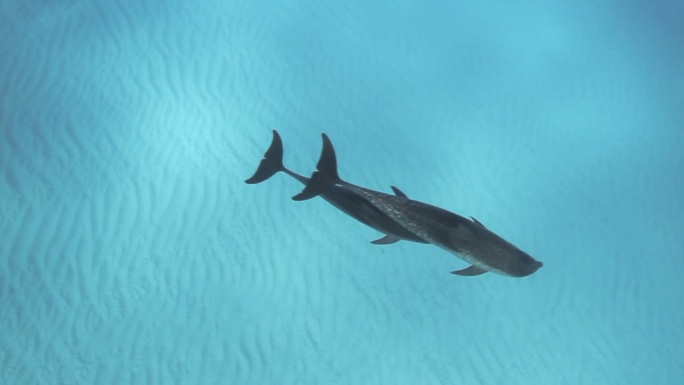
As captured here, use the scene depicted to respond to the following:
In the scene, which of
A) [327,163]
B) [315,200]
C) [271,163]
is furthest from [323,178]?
[315,200]

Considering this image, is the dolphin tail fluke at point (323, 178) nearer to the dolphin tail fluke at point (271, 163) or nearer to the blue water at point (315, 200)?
the dolphin tail fluke at point (271, 163)

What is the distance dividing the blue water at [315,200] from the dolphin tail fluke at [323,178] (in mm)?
3682

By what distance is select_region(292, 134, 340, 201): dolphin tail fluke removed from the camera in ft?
14.1

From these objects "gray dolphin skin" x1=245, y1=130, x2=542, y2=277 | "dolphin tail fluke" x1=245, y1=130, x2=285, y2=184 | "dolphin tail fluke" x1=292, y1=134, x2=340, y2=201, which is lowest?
"gray dolphin skin" x1=245, y1=130, x2=542, y2=277

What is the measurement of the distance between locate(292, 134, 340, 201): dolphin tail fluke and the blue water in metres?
→ 3.68

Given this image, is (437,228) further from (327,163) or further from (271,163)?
(271,163)

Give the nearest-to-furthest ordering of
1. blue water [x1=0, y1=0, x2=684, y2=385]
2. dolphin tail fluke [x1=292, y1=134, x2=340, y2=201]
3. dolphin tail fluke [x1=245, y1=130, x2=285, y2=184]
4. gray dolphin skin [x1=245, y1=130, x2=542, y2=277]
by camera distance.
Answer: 1. gray dolphin skin [x1=245, y1=130, x2=542, y2=277]
2. dolphin tail fluke [x1=292, y1=134, x2=340, y2=201]
3. dolphin tail fluke [x1=245, y1=130, x2=285, y2=184]
4. blue water [x1=0, y1=0, x2=684, y2=385]

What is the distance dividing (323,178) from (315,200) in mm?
4970

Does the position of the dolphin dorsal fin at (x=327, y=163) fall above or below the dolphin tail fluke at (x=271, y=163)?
below

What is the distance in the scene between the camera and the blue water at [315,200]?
23.9 feet

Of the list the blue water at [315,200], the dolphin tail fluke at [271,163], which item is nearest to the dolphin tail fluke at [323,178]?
the dolphin tail fluke at [271,163]

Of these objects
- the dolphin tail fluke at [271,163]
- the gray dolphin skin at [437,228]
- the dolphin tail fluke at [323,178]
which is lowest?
the gray dolphin skin at [437,228]

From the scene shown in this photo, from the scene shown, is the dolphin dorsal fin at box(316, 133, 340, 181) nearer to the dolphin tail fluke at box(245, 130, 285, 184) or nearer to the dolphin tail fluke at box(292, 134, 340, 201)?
the dolphin tail fluke at box(292, 134, 340, 201)

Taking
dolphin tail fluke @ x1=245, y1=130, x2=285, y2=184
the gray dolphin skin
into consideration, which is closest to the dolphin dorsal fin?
the gray dolphin skin
